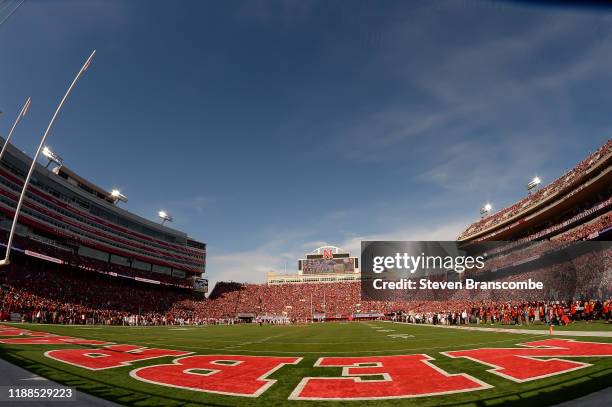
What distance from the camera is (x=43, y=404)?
16.7 feet

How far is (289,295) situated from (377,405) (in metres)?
92.9

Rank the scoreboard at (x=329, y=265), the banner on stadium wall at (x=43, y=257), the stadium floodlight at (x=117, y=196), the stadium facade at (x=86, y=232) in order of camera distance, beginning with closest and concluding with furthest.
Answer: the banner on stadium wall at (x=43, y=257)
the stadium facade at (x=86, y=232)
the stadium floodlight at (x=117, y=196)
the scoreboard at (x=329, y=265)

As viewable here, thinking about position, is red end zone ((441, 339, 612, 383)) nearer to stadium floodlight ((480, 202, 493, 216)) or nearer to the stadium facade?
the stadium facade

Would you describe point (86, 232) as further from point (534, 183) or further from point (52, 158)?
point (534, 183)

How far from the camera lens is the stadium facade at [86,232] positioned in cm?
5166

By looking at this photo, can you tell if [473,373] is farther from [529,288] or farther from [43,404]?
[529,288]

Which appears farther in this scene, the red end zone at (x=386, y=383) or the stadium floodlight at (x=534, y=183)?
the stadium floodlight at (x=534, y=183)

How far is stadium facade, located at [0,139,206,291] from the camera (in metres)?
51.7

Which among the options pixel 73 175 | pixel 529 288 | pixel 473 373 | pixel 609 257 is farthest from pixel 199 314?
pixel 473 373

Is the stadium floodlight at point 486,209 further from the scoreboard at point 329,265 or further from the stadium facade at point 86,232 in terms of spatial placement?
the stadium facade at point 86,232

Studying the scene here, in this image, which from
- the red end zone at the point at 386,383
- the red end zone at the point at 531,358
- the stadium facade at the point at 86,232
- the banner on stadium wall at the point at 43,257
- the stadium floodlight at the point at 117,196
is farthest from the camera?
the stadium floodlight at the point at 117,196

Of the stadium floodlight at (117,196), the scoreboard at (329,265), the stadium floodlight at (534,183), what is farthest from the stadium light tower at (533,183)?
the stadium floodlight at (117,196)

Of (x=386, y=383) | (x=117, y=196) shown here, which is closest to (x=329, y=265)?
(x=117, y=196)

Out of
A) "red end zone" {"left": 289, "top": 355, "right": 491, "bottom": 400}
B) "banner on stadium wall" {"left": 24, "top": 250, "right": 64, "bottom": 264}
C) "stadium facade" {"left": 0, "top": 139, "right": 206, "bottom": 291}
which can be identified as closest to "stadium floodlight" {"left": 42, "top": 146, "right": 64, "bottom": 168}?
"stadium facade" {"left": 0, "top": 139, "right": 206, "bottom": 291}
